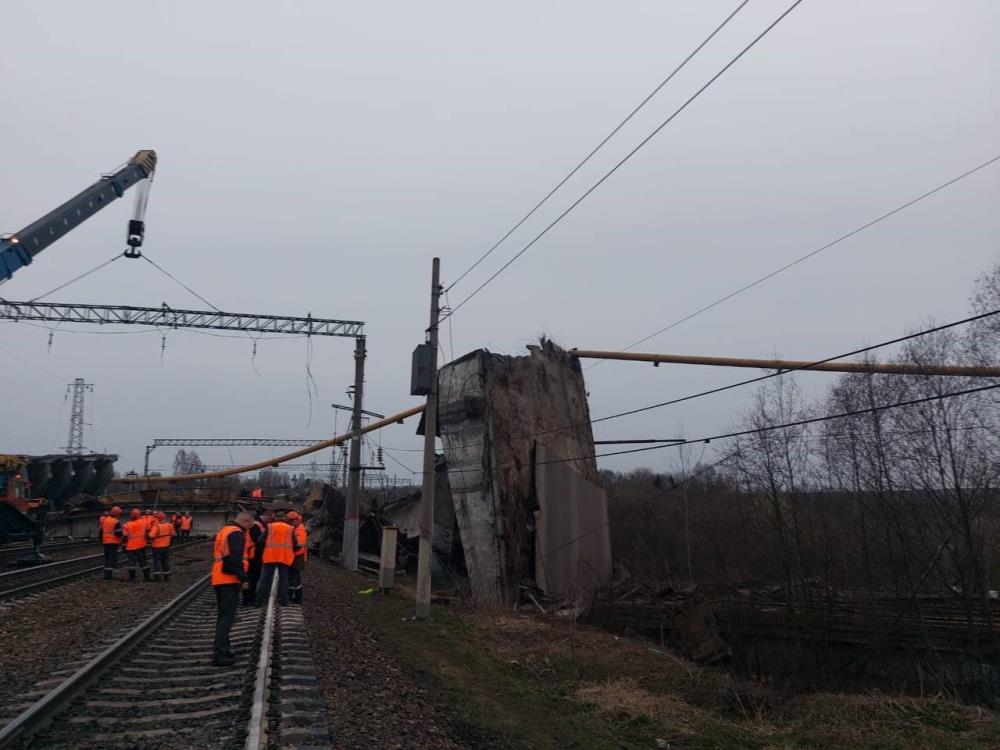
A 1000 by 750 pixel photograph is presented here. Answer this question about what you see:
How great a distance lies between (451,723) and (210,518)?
40.6m

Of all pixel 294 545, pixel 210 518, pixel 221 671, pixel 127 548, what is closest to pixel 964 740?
pixel 221 671

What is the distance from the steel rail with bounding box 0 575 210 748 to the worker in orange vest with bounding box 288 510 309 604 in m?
3.00

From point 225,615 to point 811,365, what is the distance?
8.28 m

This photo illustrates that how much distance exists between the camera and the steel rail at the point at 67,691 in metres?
5.87

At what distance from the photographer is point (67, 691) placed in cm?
700

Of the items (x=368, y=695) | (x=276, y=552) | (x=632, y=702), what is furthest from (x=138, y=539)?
(x=632, y=702)

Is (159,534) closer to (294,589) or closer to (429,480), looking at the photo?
(294,589)

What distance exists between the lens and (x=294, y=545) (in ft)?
44.6

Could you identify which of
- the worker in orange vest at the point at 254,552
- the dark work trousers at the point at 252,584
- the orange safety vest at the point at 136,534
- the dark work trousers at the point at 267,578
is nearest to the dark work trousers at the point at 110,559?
the orange safety vest at the point at 136,534

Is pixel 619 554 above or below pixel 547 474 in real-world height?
below

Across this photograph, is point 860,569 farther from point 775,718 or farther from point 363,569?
point 363,569

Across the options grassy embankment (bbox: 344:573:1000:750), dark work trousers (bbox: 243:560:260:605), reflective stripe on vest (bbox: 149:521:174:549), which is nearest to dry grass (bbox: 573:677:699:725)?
grassy embankment (bbox: 344:573:1000:750)

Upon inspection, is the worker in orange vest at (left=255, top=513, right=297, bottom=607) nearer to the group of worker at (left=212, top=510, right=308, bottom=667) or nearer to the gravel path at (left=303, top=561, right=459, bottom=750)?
the group of worker at (left=212, top=510, right=308, bottom=667)

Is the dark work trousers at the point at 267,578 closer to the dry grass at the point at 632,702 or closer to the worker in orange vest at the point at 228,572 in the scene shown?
the worker in orange vest at the point at 228,572
